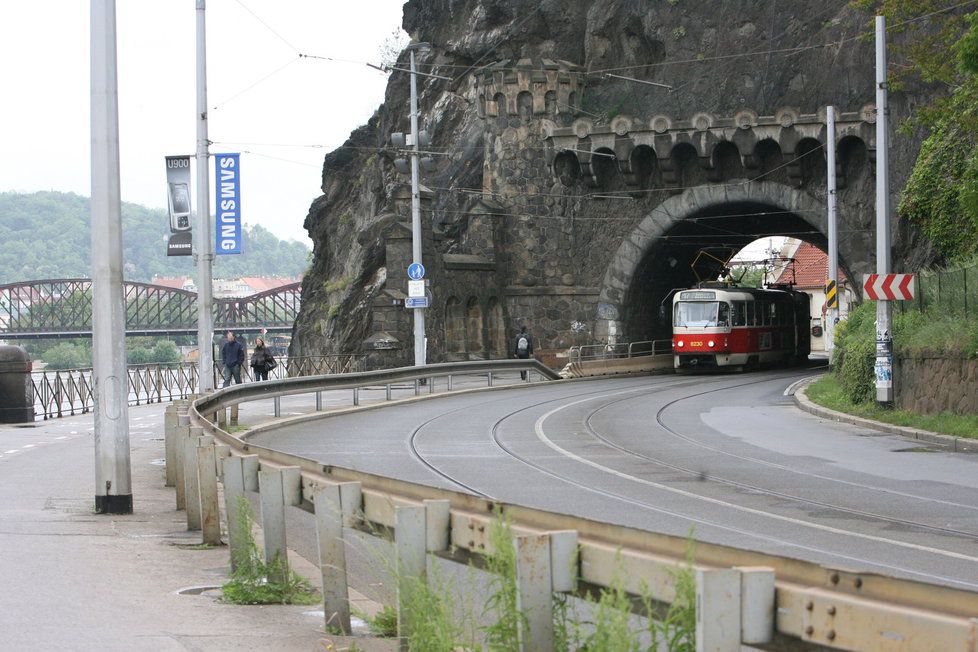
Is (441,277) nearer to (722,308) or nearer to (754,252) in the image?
(722,308)

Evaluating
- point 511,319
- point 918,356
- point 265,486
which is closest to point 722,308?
point 511,319

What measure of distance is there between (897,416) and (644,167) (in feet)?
91.3

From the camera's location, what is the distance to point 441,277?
47.1m

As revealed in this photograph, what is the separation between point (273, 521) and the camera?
25.9 ft

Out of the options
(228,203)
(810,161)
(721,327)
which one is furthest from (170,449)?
(810,161)

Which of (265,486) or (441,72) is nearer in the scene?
(265,486)

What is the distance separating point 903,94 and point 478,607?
3900cm

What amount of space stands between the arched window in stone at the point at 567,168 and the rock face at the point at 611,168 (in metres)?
0.06

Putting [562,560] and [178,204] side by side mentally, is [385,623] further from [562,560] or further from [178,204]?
[178,204]

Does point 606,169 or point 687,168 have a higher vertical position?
point 606,169

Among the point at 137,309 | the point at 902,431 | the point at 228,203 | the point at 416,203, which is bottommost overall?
the point at 902,431

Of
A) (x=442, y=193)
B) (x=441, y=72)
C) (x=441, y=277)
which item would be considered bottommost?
(x=441, y=277)

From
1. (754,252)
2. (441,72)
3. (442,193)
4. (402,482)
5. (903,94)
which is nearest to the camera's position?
(402,482)

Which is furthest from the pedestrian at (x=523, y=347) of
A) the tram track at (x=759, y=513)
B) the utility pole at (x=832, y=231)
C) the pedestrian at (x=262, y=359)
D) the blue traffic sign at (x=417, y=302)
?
the tram track at (x=759, y=513)
